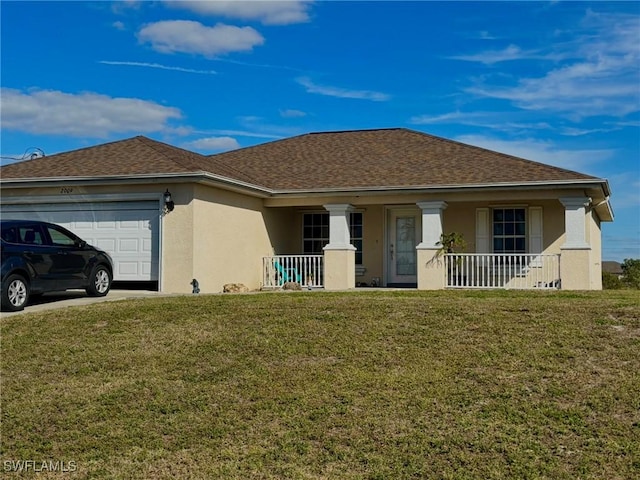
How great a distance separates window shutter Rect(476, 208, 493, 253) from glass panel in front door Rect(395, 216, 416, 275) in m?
2.00

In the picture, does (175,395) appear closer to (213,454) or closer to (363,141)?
(213,454)

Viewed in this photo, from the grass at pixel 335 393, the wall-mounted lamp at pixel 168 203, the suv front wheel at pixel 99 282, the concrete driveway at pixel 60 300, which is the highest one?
the wall-mounted lamp at pixel 168 203

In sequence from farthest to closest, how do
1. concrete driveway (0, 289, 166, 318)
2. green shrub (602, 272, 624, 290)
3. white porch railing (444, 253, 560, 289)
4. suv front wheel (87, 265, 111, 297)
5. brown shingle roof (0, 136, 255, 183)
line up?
green shrub (602, 272, 624, 290)
white porch railing (444, 253, 560, 289)
brown shingle roof (0, 136, 255, 183)
suv front wheel (87, 265, 111, 297)
concrete driveway (0, 289, 166, 318)

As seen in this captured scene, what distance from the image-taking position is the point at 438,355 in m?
8.52

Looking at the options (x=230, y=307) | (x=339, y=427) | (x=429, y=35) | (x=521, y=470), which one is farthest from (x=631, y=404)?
(x=429, y=35)

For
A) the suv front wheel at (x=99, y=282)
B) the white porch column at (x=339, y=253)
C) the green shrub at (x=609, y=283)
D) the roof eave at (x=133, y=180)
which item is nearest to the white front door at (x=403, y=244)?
the white porch column at (x=339, y=253)

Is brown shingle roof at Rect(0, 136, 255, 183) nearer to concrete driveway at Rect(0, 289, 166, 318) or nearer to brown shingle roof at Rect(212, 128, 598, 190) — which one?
brown shingle roof at Rect(212, 128, 598, 190)

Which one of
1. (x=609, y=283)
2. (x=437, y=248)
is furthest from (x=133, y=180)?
(x=609, y=283)

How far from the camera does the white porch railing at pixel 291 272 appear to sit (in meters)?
20.0

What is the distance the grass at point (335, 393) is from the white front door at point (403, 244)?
10003 mm

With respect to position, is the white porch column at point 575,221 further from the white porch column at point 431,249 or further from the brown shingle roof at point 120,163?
the brown shingle roof at point 120,163

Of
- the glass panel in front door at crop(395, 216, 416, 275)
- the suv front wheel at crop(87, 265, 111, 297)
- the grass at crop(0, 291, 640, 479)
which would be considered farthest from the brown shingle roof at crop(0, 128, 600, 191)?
the grass at crop(0, 291, 640, 479)

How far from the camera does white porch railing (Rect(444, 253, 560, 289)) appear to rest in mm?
18094

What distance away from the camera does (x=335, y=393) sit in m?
7.61
